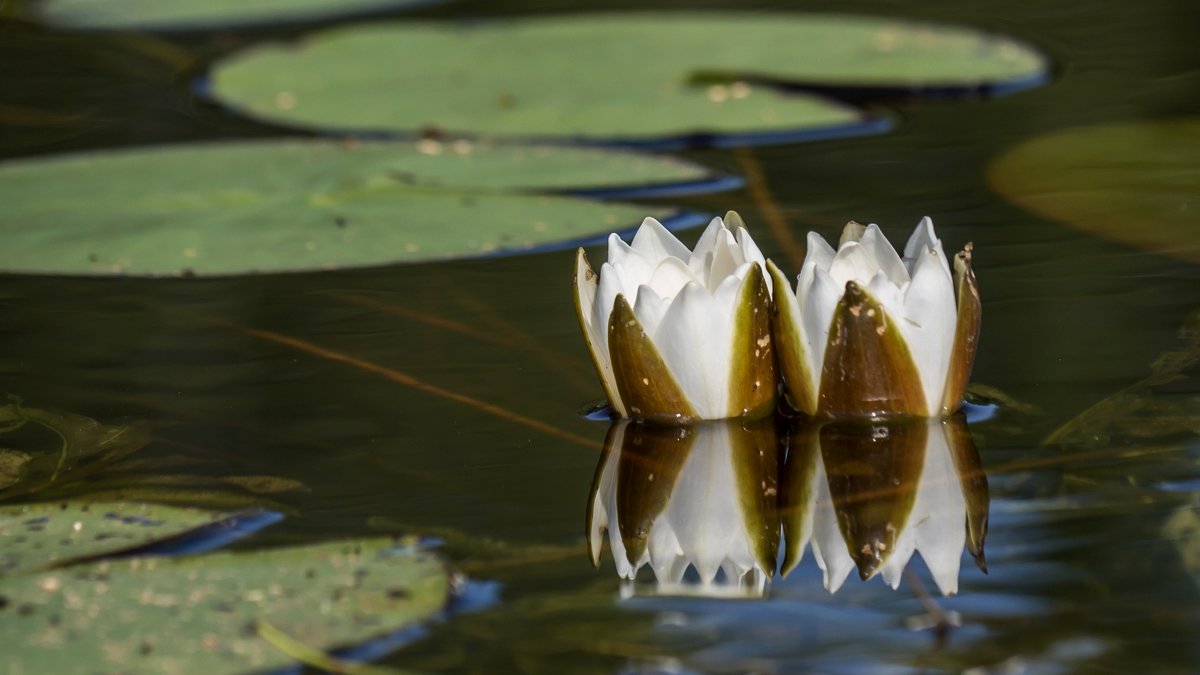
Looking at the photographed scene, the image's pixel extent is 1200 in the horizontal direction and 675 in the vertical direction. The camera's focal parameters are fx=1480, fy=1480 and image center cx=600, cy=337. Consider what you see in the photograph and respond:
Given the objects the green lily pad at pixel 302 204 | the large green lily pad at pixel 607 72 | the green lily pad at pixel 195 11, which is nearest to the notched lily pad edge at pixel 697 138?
the large green lily pad at pixel 607 72

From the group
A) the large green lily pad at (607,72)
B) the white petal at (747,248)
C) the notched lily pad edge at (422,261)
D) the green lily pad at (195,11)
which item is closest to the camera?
the white petal at (747,248)

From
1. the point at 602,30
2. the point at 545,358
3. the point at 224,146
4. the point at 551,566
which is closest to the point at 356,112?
the point at 224,146

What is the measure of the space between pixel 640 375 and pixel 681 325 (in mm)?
88

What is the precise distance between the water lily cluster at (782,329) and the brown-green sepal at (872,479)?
0.03 metres

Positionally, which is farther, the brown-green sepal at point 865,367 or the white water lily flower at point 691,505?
the brown-green sepal at point 865,367

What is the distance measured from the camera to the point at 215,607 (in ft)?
4.26

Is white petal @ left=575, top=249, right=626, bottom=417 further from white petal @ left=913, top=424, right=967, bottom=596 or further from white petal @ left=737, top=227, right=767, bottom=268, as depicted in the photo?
white petal @ left=913, top=424, right=967, bottom=596

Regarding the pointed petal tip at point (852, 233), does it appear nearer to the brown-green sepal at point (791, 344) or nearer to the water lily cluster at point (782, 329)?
the water lily cluster at point (782, 329)

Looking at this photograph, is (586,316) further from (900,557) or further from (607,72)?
(607,72)

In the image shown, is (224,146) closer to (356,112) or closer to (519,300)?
(356,112)

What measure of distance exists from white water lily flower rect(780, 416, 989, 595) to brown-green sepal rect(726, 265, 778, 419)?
67 mm

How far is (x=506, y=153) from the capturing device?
322cm

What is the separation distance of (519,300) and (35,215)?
1166mm

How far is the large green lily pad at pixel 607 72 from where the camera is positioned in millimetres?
3547
